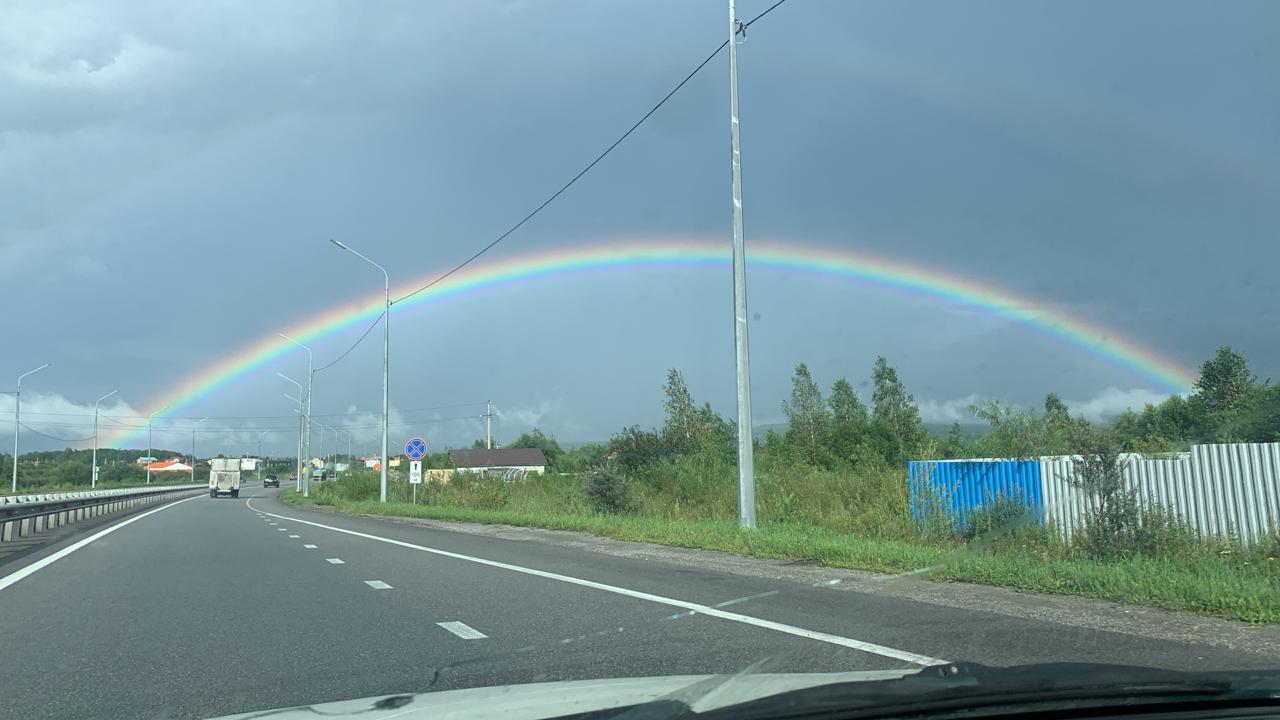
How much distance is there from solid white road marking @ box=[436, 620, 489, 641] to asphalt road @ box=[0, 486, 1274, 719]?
3cm

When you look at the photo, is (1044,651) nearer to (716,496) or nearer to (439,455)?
(716,496)

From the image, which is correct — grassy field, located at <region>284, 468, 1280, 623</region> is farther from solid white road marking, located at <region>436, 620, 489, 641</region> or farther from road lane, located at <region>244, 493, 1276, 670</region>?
solid white road marking, located at <region>436, 620, 489, 641</region>

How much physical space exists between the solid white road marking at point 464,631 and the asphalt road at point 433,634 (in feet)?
0.11

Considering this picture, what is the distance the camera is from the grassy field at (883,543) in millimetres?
9195

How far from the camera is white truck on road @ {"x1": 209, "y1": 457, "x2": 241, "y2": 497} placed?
274ft

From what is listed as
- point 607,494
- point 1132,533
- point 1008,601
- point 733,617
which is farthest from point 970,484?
point 733,617

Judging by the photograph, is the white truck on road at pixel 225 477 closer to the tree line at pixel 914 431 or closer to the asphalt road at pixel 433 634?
the tree line at pixel 914 431

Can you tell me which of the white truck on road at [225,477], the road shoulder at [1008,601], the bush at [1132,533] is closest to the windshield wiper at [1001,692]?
the road shoulder at [1008,601]

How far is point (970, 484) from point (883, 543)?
4459 millimetres

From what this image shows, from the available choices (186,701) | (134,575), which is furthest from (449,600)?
(134,575)

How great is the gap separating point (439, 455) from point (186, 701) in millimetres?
126647

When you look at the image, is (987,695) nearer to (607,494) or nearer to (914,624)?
(914,624)

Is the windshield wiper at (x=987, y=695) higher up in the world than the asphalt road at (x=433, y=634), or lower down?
higher up

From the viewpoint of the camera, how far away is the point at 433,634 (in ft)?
25.9
